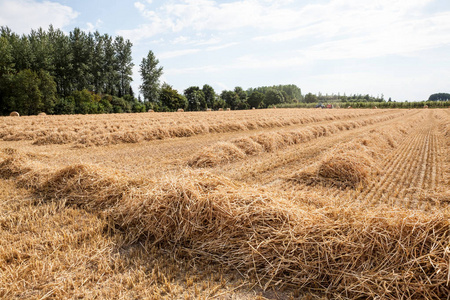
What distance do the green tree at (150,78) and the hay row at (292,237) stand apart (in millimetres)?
65209

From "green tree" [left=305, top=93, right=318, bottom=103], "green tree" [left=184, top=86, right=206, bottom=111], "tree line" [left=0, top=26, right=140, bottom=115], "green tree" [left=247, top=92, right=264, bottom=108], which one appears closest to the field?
"tree line" [left=0, top=26, right=140, bottom=115]

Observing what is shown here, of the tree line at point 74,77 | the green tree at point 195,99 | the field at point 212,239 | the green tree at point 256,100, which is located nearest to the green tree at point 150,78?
the tree line at point 74,77

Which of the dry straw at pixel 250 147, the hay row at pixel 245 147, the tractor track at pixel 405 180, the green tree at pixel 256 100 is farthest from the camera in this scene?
the green tree at pixel 256 100

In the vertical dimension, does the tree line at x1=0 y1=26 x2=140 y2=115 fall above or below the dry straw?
above

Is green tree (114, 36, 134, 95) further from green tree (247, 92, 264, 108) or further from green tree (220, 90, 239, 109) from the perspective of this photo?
green tree (247, 92, 264, 108)

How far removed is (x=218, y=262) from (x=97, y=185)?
3.35m

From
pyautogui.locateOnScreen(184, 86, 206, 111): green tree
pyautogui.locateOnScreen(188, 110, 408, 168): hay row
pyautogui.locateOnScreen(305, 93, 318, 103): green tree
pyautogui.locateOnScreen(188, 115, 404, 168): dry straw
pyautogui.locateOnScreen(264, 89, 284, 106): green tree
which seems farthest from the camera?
pyautogui.locateOnScreen(305, 93, 318, 103): green tree

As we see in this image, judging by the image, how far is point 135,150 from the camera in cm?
1121

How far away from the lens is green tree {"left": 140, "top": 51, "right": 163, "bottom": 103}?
214 feet

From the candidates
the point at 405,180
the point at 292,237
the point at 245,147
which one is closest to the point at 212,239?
the point at 292,237

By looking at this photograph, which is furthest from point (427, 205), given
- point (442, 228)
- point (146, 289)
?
point (146, 289)

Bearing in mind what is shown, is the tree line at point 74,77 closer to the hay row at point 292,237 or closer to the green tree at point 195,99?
the green tree at point 195,99

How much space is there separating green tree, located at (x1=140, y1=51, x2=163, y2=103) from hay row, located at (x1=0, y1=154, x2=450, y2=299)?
214 ft

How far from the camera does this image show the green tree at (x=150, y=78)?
6525cm
